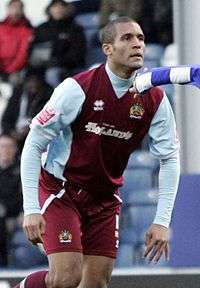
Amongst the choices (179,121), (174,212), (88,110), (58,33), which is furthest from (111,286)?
(88,110)

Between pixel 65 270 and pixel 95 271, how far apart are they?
1.02 feet

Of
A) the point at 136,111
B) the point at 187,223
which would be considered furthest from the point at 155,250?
the point at 187,223

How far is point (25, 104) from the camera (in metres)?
9.27

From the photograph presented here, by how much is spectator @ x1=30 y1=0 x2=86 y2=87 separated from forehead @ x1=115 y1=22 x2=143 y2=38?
2.89 metres

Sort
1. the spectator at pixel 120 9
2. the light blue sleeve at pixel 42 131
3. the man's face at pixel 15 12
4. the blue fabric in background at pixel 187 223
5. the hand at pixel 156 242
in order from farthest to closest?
the man's face at pixel 15 12 → the spectator at pixel 120 9 → the blue fabric in background at pixel 187 223 → the hand at pixel 156 242 → the light blue sleeve at pixel 42 131

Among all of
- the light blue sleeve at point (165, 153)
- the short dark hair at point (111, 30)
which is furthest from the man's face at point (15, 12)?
the light blue sleeve at point (165, 153)

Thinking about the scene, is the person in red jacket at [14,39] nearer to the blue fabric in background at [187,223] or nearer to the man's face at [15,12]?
the man's face at [15,12]

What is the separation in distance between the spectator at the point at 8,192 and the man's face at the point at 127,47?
292cm

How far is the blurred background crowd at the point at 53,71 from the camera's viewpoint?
29.7 ft

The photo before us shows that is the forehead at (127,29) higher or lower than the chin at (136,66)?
higher

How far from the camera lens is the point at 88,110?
20.6 feet

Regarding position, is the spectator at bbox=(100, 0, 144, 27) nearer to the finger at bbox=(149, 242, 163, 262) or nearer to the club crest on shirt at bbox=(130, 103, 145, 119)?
the club crest on shirt at bbox=(130, 103, 145, 119)

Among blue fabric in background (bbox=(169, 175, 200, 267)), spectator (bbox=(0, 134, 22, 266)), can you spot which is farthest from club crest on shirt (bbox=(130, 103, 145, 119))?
spectator (bbox=(0, 134, 22, 266))

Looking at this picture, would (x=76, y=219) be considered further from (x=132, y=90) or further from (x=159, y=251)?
(x=132, y=90)
